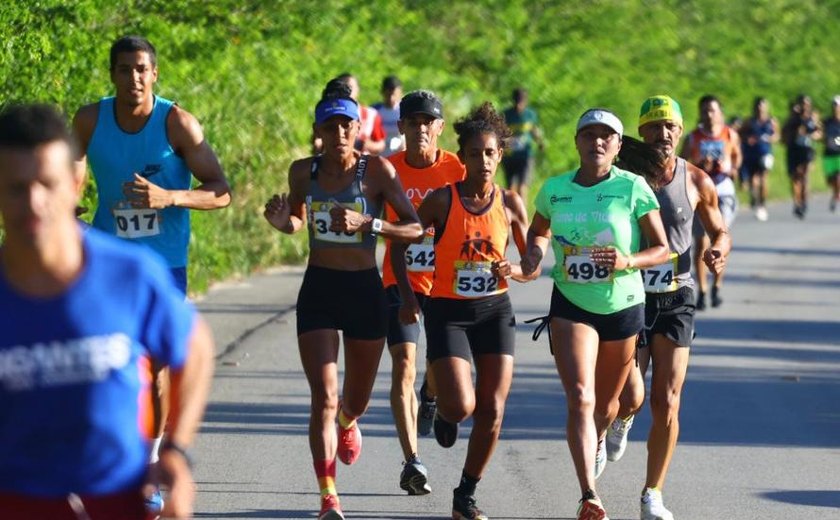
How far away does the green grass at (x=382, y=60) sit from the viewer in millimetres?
13820

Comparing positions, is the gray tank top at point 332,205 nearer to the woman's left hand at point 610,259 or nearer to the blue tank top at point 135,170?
the blue tank top at point 135,170

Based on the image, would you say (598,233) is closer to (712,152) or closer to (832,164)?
(712,152)

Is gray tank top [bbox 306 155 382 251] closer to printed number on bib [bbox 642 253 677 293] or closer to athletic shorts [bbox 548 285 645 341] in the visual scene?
athletic shorts [bbox 548 285 645 341]

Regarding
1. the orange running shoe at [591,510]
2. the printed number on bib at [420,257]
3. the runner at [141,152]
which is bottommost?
the orange running shoe at [591,510]

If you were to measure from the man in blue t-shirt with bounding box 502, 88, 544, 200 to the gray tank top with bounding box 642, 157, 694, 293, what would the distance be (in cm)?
1685

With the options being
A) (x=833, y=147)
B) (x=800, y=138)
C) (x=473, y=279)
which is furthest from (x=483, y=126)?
(x=833, y=147)

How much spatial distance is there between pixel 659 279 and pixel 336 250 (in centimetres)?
152

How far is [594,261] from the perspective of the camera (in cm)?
816

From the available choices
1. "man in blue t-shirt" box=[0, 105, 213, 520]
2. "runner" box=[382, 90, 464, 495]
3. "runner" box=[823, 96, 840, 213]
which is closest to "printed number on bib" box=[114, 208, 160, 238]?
"runner" box=[382, 90, 464, 495]

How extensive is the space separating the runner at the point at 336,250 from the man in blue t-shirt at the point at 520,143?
1746cm

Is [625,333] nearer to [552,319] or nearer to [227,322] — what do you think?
[552,319]

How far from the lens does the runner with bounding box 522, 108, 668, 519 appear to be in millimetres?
8148

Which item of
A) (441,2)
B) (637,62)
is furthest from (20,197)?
(637,62)

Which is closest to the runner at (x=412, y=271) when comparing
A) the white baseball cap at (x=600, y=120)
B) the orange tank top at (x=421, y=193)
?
the orange tank top at (x=421, y=193)
